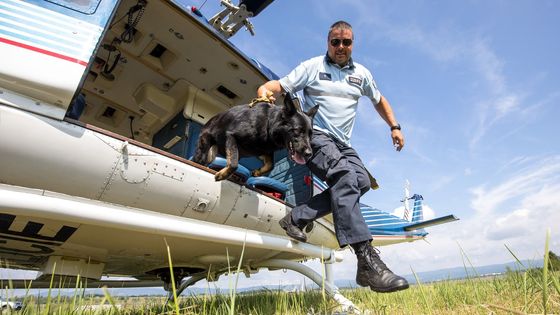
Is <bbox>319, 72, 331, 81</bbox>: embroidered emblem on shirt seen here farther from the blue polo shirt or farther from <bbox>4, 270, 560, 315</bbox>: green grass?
<bbox>4, 270, 560, 315</bbox>: green grass

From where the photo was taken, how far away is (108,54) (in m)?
4.83

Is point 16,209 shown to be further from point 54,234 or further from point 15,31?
point 15,31

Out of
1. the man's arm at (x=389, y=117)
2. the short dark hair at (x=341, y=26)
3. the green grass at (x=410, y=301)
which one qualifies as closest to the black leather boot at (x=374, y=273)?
the green grass at (x=410, y=301)

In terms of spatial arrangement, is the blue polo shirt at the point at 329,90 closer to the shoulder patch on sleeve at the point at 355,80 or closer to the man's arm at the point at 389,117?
the shoulder patch on sleeve at the point at 355,80

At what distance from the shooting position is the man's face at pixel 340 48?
3305 millimetres

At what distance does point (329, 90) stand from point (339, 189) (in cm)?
112

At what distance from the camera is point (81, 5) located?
2281 millimetres

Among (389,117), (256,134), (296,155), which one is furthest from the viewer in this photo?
(389,117)

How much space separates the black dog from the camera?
2820mm

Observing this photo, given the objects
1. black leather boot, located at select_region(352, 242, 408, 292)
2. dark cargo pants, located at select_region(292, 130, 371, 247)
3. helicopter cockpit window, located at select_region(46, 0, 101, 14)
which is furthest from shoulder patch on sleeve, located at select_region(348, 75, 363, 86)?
helicopter cockpit window, located at select_region(46, 0, 101, 14)

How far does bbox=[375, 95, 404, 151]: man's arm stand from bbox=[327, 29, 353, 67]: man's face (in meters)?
0.72

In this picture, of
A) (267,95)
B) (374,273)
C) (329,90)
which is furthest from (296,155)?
(374,273)

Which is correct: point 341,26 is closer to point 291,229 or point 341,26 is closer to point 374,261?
point 291,229

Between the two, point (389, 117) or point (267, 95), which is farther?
point (389, 117)
